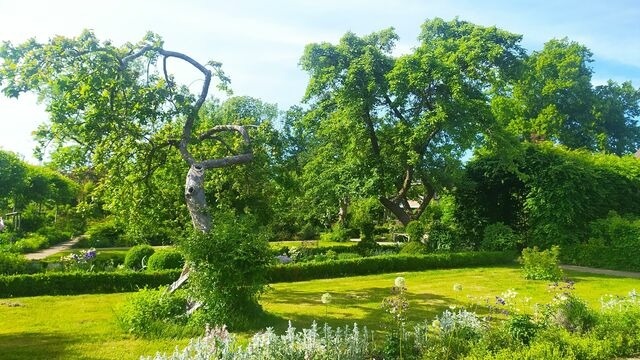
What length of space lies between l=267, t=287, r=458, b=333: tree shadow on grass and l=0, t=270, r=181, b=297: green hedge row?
142 inches

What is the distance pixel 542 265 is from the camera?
53.6ft

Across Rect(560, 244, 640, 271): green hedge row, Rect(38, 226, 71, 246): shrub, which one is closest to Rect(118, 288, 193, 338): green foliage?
Rect(560, 244, 640, 271): green hedge row

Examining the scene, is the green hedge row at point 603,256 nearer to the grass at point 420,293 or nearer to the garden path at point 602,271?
the garden path at point 602,271

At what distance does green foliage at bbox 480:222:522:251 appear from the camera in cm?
2244

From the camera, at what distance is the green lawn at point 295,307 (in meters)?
8.30

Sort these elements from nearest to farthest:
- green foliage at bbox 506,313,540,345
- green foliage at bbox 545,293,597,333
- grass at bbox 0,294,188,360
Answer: green foliage at bbox 506,313,540,345 < grass at bbox 0,294,188,360 < green foliage at bbox 545,293,597,333

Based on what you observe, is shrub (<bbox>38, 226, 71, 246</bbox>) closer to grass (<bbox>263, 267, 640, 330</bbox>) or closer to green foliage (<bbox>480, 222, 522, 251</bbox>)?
grass (<bbox>263, 267, 640, 330</bbox>)

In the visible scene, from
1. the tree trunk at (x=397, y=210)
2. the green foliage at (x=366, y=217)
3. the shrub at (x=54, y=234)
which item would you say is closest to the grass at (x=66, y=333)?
the green foliage at (x=366, y=217)

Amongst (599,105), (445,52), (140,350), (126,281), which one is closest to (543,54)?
(599,105)

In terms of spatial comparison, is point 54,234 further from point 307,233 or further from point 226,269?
point 226,269

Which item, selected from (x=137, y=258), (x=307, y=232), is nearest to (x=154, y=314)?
(x=137, y=258)

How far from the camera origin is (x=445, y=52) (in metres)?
23.4

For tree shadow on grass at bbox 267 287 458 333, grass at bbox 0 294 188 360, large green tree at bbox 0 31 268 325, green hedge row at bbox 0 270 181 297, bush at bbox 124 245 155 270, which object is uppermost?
large green tree at bbox 0 31 268 325

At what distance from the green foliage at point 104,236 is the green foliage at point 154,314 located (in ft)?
74.7
